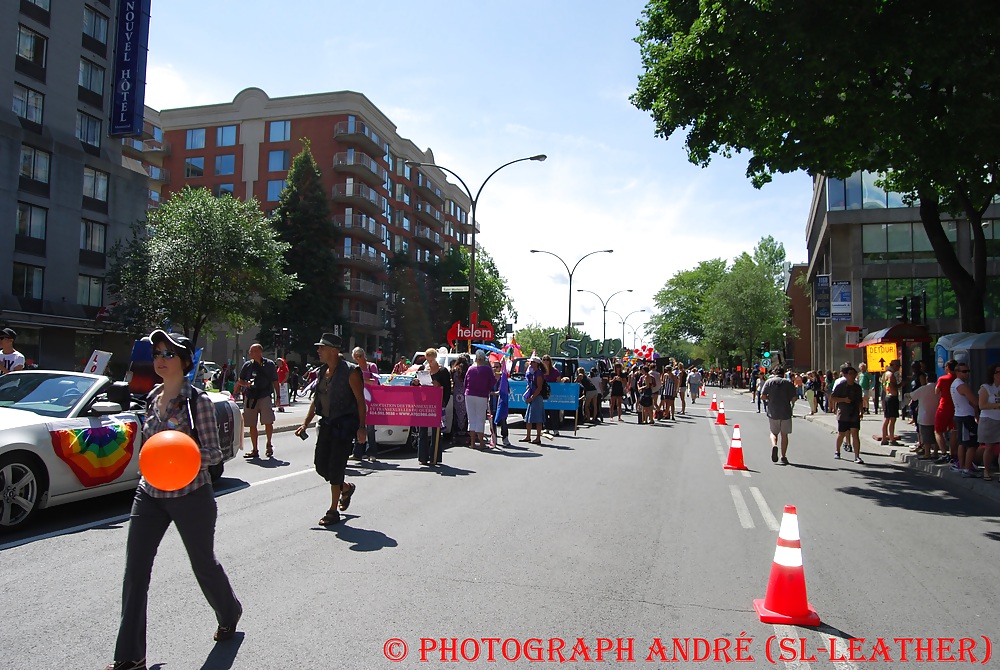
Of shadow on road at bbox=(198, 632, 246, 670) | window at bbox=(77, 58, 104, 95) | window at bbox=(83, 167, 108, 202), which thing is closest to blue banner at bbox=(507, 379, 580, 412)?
shadow on road at bbox=(198, 632, 246, 670)

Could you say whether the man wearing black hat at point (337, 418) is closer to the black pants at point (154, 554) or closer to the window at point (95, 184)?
the black pants at point (154, 554)

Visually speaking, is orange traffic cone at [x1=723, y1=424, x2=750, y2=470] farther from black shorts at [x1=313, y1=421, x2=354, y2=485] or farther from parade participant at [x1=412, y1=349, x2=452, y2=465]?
black shorts at [x1=313, y1=421, x2=354, y2=485]

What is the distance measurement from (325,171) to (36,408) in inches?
2039

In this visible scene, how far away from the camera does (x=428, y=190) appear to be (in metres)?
71.2

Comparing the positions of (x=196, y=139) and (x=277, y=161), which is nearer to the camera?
(x=277, y=161)

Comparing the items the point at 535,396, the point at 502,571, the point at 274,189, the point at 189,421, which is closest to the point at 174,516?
the point at 189,421

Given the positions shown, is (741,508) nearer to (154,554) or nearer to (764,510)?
(764,510)

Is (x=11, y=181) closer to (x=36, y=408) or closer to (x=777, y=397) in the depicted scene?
(x=36, y=408)

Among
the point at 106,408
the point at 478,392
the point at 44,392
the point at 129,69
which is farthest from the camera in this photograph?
the point at 129,69

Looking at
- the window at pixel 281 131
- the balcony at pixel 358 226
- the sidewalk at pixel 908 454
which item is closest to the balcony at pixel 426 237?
the balcony at pixel 358 226

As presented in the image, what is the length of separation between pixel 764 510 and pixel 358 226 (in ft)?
Result: 166

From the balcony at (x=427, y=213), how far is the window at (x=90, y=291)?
114ft

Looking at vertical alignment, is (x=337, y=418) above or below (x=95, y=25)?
below

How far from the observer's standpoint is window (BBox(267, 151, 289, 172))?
2223 inches
